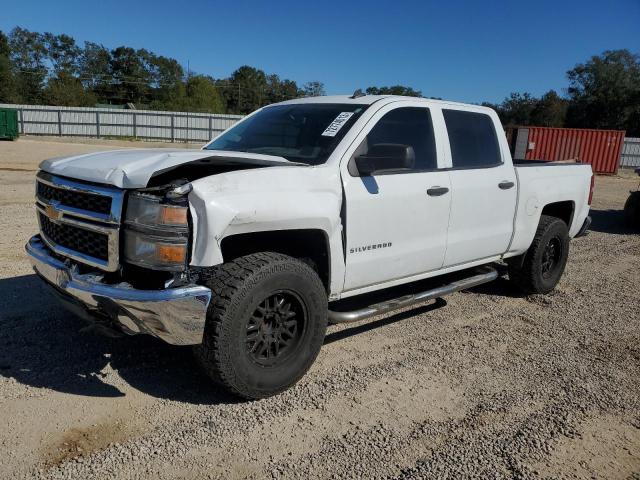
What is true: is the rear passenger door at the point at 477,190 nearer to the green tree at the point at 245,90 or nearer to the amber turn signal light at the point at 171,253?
the amber turn signal light at the point at 171,253

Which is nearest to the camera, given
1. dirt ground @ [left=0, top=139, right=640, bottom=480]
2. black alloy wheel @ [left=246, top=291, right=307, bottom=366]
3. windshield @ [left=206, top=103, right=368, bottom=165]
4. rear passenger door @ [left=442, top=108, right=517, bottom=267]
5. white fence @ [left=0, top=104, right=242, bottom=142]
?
dirt ground @ [left=0, top=139, right=640, bottom=480]

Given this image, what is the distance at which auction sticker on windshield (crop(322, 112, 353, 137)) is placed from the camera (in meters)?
4.00

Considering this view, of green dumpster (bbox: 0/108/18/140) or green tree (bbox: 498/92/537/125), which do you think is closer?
green dumpster (bbox: 0/108/18/140)

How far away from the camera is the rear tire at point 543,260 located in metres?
5.71

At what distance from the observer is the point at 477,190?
475 cm

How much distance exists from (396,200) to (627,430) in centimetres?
207

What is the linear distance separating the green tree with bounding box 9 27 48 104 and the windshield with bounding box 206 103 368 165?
71752 mm

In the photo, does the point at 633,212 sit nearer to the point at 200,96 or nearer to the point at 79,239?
the point at 79,239

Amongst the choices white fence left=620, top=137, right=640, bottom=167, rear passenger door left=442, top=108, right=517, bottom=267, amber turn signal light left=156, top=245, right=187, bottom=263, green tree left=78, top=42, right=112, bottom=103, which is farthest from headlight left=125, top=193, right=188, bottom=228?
green tree left=78, top=42, right=112, bottom=103

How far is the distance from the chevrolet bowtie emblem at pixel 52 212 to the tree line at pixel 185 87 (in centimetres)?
2923

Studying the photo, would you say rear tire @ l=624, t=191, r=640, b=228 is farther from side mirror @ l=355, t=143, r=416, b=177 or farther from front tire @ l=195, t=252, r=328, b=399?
front tire @ l=195, t=252, r=328, b=399

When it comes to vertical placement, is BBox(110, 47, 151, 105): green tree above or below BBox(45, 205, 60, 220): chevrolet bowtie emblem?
above

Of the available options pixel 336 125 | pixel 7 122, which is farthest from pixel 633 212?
pixel 7 122

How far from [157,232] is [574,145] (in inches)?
1069
